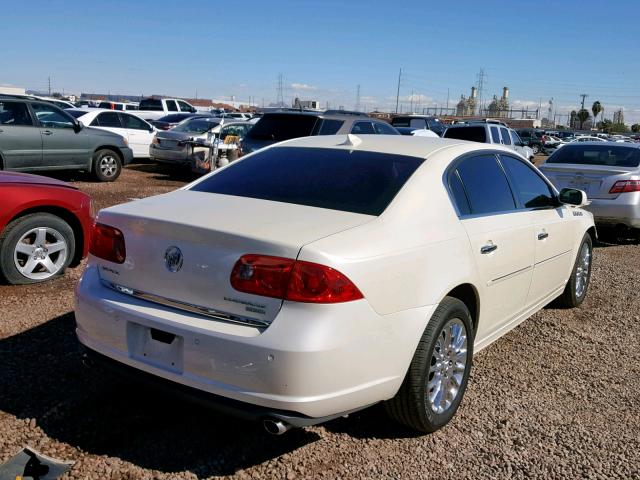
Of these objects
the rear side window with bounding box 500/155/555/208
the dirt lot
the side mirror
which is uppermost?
the rear side window with bounding box 500/155/555/208

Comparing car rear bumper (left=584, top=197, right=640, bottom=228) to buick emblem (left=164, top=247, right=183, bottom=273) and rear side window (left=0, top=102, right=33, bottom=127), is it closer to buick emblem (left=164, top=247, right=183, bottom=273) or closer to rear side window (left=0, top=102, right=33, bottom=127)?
buick emblem (left=164, top=247, right=183, bottom=273)

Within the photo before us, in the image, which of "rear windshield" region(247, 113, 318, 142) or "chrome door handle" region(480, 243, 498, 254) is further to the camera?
"rear windshield" region(247, 113, 318, 142)

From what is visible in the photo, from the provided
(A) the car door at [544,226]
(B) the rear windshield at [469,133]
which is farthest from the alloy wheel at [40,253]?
(B) the rear windshield at [469,133]

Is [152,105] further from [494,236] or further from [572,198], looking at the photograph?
[494,236]

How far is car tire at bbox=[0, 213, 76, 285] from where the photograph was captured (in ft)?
17.9

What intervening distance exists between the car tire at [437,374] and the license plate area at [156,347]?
1127 mm

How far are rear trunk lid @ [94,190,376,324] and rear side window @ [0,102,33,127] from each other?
9.11 m

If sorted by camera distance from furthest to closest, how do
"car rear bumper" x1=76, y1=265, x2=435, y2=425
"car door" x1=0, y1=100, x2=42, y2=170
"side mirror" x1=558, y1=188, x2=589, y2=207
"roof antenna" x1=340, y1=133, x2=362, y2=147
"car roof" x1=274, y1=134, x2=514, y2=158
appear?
"car door" x1=0, y1=100, x2=42, y2=170 → "side mirror" x1=558, y1=188, x2=589, y2=207 → "roof antenna" x1=340, y1=133, x2=362, y2=147 → "car roof" x1=274, y1=134, x2=514, y2=158 → "car rear bumper" x1=76, y1=265, x2=435, y2=425

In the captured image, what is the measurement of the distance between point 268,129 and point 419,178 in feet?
25.8

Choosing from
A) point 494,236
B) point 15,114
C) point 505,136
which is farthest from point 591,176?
point 15,114

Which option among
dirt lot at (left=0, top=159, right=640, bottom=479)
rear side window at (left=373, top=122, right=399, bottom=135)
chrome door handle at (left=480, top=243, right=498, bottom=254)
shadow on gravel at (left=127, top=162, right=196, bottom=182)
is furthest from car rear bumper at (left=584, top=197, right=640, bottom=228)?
shadow on gravel at (left=127, top=162, right=196, bottom=182)

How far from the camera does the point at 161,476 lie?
289 centimetres

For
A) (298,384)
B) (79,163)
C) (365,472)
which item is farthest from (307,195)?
(79,163)

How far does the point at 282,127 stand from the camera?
10945 mm
